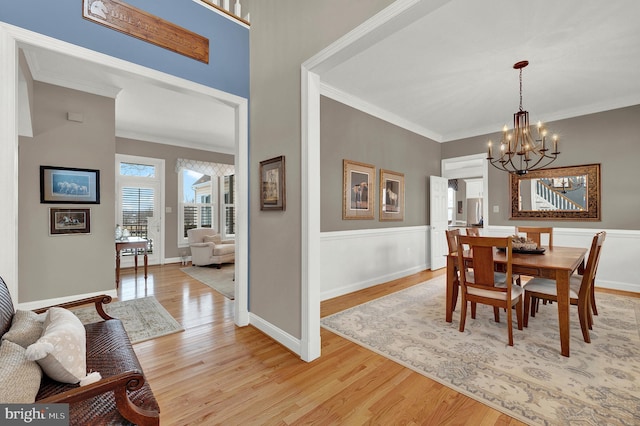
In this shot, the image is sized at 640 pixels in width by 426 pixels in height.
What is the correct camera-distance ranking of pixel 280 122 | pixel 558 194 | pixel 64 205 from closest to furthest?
pixel 280 122 → pixel 64 205 → pixel 558 194

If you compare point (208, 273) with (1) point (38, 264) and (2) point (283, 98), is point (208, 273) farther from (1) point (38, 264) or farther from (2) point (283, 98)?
(2) point (283, 98)

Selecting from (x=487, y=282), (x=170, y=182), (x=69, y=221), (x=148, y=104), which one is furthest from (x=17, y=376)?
(x=170, y=182)

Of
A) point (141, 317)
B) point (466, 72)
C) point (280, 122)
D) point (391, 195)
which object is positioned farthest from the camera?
point (391, 195)

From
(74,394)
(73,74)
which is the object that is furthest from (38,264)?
(74,394)

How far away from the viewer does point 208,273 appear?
18.1ft

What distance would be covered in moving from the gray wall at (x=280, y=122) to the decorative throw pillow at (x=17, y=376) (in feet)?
5.27

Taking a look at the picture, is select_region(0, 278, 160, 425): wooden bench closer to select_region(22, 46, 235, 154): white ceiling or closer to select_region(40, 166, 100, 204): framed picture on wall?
select_region(22, 46, 235, 154): white ceiling

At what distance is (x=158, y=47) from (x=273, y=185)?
156 centimetres

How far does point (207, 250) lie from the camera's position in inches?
236

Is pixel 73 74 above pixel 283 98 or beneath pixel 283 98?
above

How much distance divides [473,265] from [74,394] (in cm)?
290

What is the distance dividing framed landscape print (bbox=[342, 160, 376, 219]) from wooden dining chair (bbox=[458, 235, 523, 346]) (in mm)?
1793

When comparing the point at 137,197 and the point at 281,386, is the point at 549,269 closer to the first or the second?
the point at 281,386

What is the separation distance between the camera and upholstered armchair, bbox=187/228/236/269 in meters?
5.98
